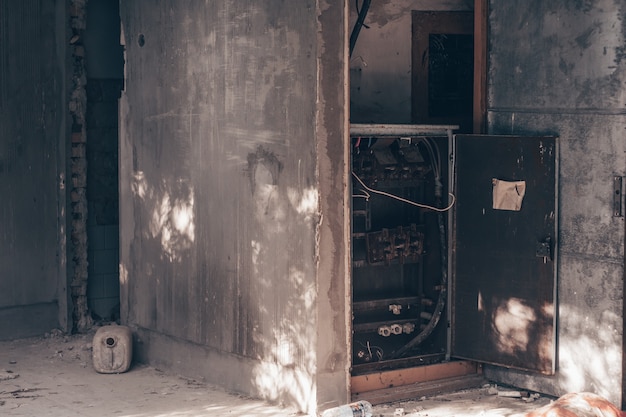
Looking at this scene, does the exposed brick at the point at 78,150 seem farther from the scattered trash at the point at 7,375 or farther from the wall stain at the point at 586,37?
the wall stain at the point at 586,37

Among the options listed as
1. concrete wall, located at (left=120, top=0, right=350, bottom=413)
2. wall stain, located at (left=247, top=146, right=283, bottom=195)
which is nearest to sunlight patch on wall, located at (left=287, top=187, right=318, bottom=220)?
concrete wall, located at (left=120, top=0, right=350, bottom=413)

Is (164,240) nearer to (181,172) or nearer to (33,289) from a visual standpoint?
(181,172)

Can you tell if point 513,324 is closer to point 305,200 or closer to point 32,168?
point 305,200

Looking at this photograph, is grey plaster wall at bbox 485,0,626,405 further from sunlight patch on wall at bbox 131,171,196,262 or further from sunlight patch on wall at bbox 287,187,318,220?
sunlight patch on wall at bbox 131,171,196,262

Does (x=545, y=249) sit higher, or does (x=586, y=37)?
(x=586, y=37)

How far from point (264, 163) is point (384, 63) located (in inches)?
58.7

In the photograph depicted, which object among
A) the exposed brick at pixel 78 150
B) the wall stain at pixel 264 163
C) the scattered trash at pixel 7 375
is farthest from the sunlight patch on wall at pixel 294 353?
the exposed brick at pixel 78 150

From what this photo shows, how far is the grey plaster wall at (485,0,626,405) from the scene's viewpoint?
22.8ft

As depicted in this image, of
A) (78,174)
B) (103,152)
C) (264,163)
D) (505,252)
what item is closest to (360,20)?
(264,163)

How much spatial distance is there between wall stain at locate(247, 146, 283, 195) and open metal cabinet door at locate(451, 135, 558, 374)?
4.69 ft

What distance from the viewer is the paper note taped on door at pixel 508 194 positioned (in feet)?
24.3

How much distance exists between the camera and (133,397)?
762 centimetres

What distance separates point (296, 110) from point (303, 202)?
0.64 m

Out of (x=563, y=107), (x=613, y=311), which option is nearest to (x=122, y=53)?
(x=563, y=107)
